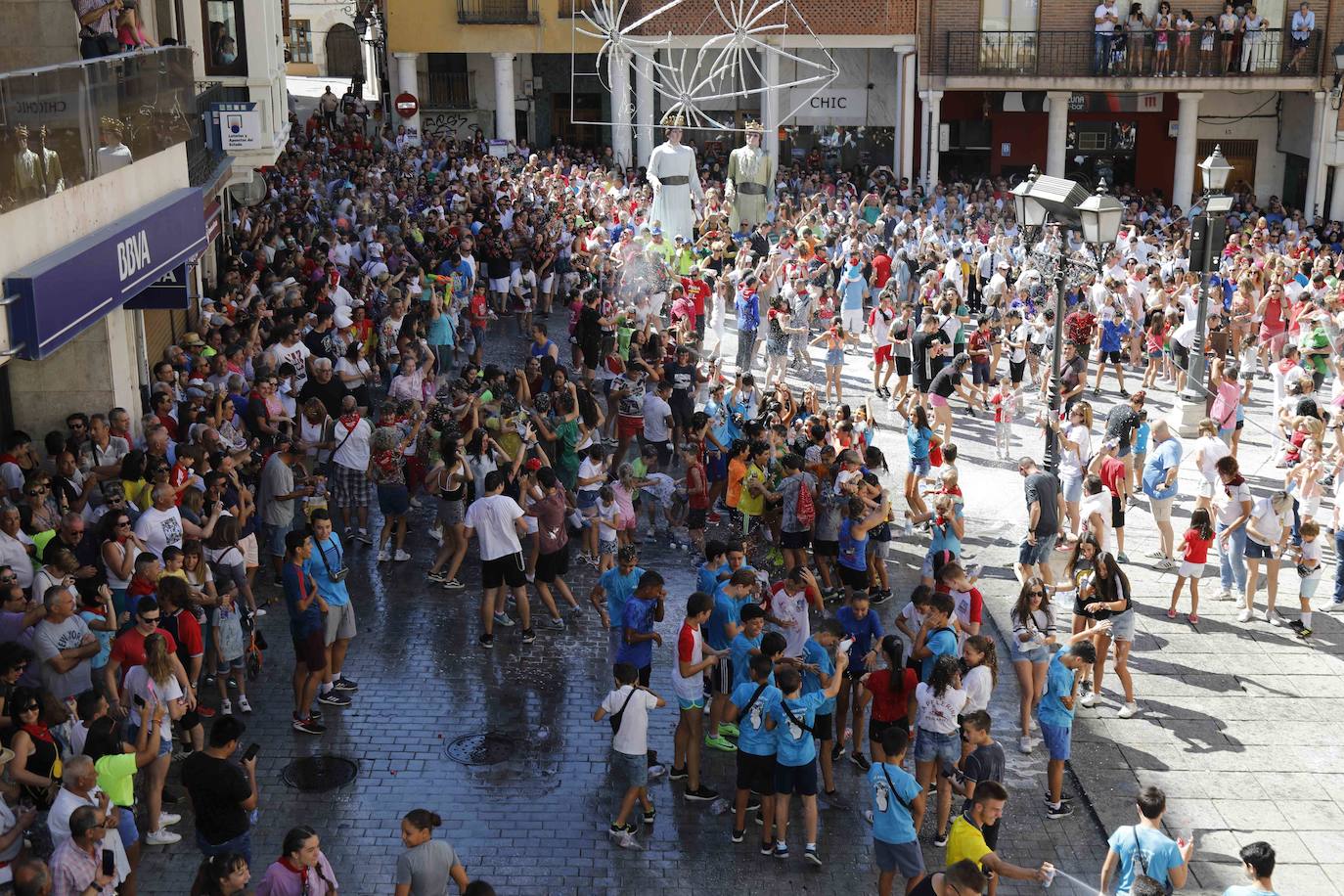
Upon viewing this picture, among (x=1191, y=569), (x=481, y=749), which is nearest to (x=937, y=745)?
(x=481, y=749)

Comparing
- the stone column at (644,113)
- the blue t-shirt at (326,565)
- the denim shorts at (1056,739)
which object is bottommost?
the denim shorts at (1056,739)

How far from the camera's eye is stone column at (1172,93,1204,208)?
3653 cm

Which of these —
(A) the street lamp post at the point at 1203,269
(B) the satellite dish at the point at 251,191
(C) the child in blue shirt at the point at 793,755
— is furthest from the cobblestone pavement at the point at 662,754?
(B) the satellite dish at the point at 251,191

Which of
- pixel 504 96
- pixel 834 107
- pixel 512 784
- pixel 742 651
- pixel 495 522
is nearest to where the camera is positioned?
pixel 742 651

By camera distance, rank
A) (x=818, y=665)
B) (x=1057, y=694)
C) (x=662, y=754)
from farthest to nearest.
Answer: (x=662, y=754)
(x=1057, y=694)
(x=818, y=665)

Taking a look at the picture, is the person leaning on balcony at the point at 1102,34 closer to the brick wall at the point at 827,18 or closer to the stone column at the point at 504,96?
the brick wall at the point at 827,18

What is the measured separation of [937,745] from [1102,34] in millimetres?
29240

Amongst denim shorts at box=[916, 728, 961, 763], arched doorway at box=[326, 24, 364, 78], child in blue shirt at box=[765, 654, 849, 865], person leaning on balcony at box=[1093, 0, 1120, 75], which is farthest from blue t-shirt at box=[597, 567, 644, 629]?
arched doorway at box=[326, 24, 364, 78]

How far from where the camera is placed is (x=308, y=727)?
11234 millimetres

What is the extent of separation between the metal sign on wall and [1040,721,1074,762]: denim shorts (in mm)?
32690

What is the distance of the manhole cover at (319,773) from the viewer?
10.5 meters

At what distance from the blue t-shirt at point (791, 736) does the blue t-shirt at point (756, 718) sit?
43 millimetres

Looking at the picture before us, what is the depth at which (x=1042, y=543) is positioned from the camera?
44.8 feet

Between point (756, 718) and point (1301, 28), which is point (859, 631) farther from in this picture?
point (1301, 28)
